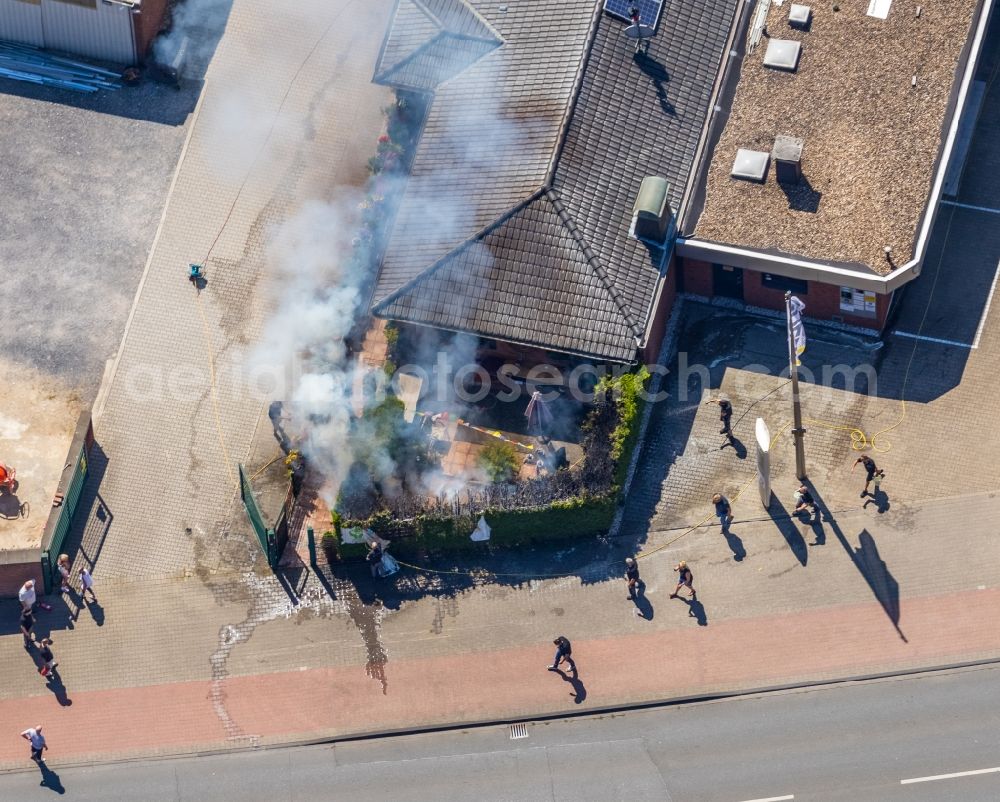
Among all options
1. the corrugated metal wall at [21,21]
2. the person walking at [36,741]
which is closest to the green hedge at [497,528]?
the person walking at [36,741]

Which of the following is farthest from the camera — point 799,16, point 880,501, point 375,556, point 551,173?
point 799,16

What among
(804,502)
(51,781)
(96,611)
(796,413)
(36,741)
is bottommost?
(51,781)

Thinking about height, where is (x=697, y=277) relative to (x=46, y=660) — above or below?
above

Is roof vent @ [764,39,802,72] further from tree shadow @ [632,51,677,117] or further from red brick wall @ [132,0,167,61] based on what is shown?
red brick wall @ [132,0,167,61]

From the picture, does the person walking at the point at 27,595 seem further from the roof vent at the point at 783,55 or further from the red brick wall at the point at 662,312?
the roof vent at the point at 783,55

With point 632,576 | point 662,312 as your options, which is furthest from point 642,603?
point 662,312

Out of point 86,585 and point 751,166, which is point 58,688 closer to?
point 86,585
